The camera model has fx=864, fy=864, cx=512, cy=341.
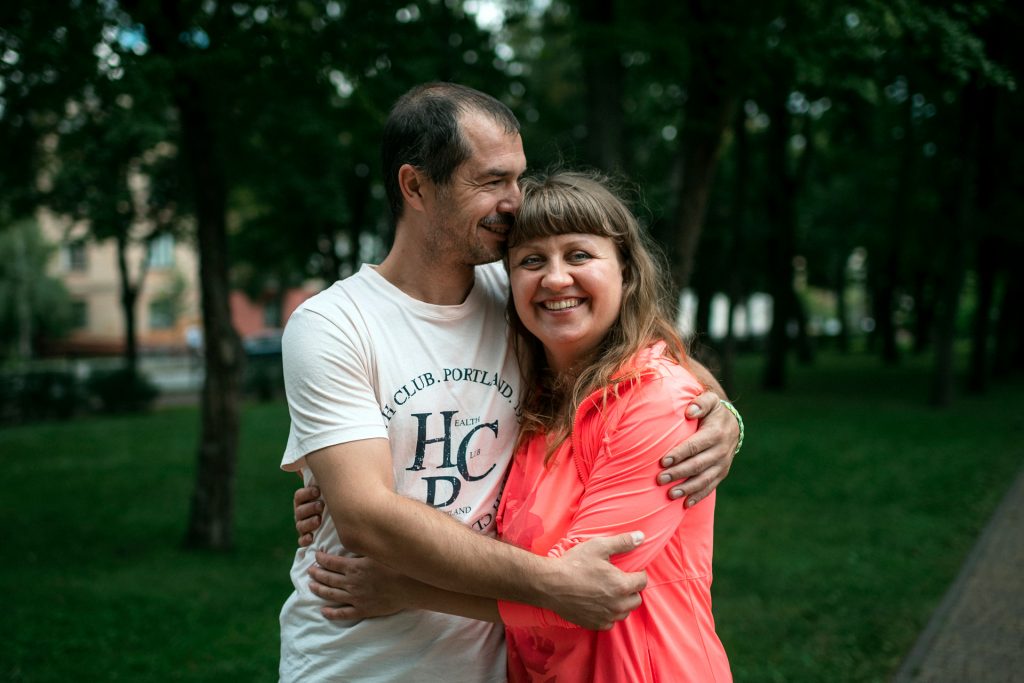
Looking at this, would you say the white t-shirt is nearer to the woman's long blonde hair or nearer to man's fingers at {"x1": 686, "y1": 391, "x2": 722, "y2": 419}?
the woman's long blonde hair

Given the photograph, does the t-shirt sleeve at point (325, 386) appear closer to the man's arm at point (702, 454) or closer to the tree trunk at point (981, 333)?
the man's arm at point (702, 454)

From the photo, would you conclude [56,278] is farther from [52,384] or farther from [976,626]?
[976,626]

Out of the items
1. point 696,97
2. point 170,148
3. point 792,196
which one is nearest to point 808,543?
point 696,97

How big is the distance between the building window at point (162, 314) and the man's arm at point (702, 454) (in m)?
49.7

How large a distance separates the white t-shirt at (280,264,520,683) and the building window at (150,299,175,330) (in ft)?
162

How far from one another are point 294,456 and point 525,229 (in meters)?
0.85

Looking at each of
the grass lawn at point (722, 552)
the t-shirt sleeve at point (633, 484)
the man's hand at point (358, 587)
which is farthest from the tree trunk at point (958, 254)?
the man's hand at point (358, 587)

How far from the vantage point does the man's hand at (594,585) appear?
1967mm

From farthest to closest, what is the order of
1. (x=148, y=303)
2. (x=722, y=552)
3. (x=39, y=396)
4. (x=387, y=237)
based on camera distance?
(x=148, y=303)
(x=39, y=396)
(x=387, y=237)
(x=722, y=552)

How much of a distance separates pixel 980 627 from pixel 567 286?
5099mm

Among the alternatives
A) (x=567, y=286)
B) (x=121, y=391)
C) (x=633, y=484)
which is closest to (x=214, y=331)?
(x=567, y=286)

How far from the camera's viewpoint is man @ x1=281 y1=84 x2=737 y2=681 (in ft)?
6.55

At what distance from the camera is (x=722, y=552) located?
7879 mm

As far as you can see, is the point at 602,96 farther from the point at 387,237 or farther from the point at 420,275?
the point at 420,275
